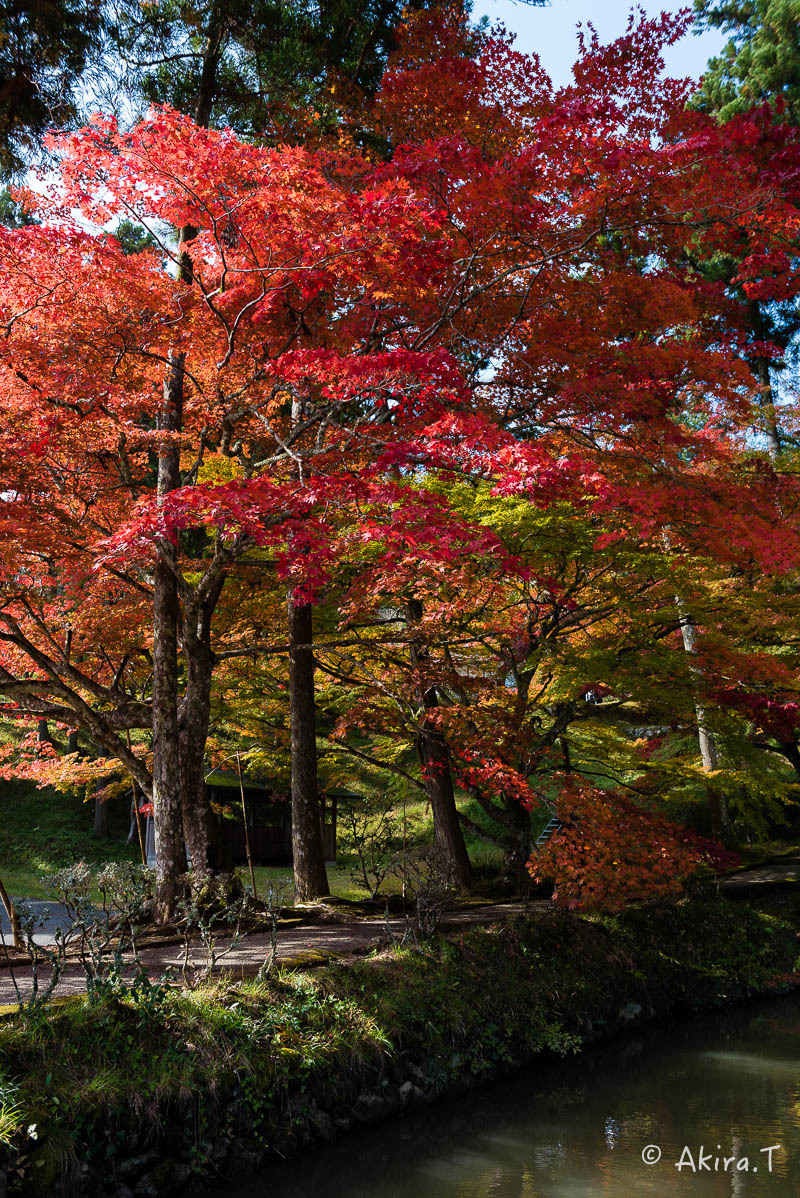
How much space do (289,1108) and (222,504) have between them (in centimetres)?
458

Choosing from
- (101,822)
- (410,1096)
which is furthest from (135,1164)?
(101,822)

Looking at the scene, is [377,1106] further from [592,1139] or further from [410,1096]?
[592,1139]

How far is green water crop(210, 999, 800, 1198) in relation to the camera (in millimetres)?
5309

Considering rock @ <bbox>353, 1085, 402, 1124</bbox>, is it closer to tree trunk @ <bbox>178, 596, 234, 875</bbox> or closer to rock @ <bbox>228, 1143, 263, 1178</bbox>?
rock @ <bbox>228, 1143, 263, 1178</bbox>

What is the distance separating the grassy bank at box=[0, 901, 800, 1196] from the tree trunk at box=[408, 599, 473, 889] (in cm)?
312

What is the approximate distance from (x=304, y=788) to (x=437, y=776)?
257 cm

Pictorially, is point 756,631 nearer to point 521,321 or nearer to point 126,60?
point 521,321

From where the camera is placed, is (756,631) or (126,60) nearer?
(126,60)

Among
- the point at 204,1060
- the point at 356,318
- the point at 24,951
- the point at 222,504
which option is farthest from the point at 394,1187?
the point at 356,318

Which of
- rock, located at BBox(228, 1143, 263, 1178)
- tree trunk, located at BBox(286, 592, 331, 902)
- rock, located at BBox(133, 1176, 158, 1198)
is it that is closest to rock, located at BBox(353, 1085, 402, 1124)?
rock, located at BBox(228, 1143, 263, 1178)

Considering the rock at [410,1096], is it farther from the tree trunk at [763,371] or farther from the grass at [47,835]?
the grass at [47,835]

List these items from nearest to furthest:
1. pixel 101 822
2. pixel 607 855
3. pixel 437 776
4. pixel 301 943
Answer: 1. pixel 301 943
2. pixel 607 855
3. pixel 437 776
4. pixel 101 822

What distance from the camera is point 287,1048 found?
596 centimetres

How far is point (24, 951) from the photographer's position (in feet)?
26.2
